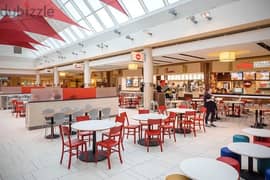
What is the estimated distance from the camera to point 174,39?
834 cm

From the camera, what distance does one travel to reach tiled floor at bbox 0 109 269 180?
3453 millimetres

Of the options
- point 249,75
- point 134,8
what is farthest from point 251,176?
point 249,75

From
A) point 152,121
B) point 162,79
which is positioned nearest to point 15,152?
point 152,121

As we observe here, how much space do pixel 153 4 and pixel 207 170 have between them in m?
8.51

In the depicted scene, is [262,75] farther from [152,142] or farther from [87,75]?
[87,75]

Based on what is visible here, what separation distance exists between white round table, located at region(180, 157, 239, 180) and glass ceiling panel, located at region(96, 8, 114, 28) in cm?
1033

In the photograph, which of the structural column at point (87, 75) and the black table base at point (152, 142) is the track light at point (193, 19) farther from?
the structural column at point (87, 75)

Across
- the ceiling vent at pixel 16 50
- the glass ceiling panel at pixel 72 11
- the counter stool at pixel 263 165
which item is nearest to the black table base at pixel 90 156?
the counter stool at pixel 263 165

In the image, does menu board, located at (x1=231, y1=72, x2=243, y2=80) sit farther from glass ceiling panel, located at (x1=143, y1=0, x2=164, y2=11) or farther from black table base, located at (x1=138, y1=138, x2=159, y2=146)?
black table base, located at (x1=138, y1=138, x2=159, y2=146)

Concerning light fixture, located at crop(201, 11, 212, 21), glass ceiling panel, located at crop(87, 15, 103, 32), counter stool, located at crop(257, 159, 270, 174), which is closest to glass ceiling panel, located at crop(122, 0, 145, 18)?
glass ceiling panel, located at crop(87, 15, 103, 32)

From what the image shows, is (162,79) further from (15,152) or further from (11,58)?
(11,58)

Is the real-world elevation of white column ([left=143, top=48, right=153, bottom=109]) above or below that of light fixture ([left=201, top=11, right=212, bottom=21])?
below

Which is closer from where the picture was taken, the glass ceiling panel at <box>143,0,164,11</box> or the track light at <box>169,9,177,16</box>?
the track light at <box>169,9,177,16</box>

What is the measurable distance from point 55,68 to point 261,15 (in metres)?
19.2
